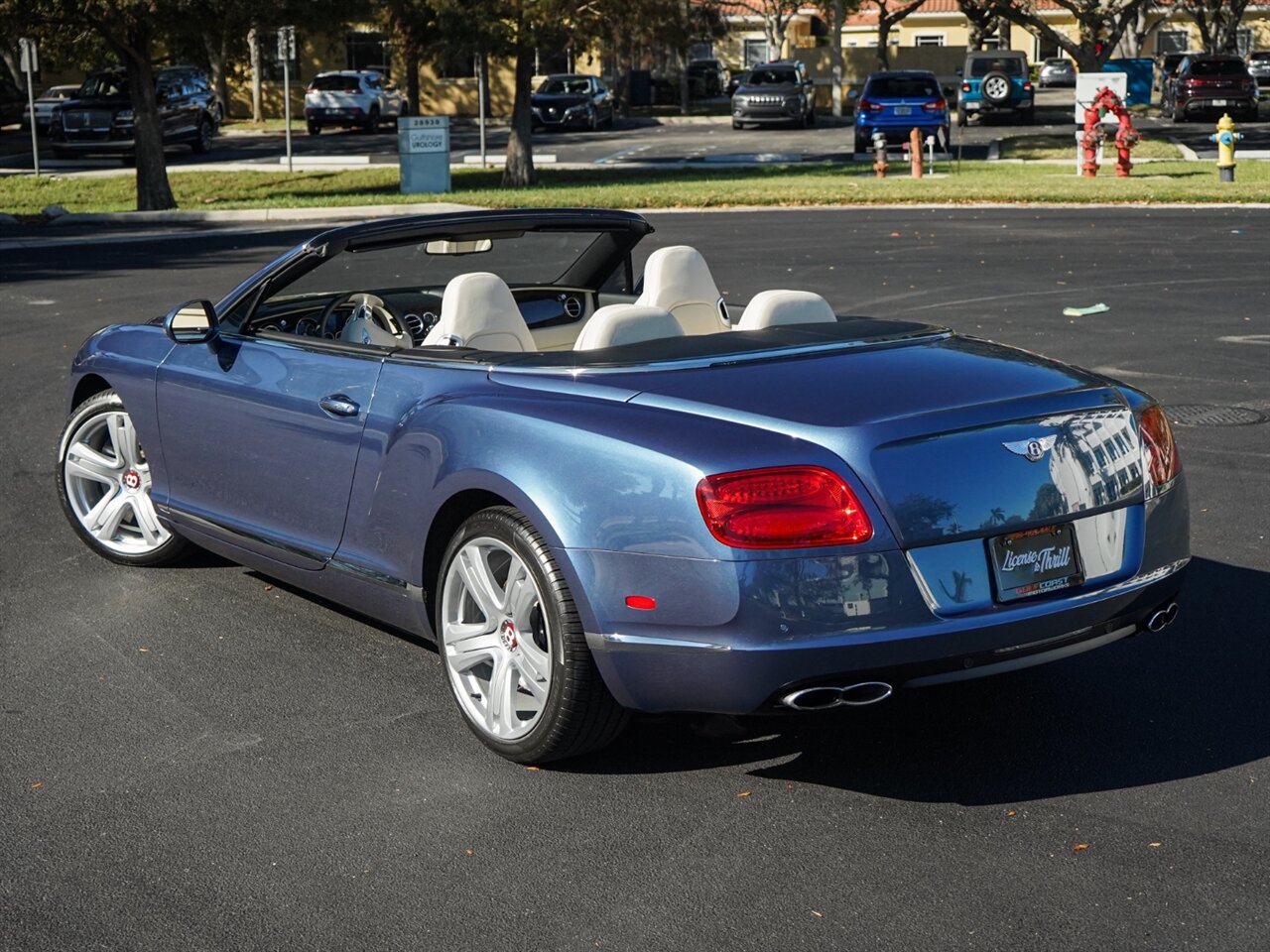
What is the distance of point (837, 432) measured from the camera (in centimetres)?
429

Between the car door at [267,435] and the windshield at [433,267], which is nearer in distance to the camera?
the car door at [267,435]

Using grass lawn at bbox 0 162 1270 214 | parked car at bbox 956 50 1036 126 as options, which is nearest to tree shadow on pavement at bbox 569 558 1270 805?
grass lawn at bbox 0 162 1270 214

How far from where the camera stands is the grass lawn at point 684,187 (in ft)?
86.7

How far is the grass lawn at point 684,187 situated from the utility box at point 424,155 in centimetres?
51

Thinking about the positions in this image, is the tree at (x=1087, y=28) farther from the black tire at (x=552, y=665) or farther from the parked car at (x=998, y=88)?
the black tire at (x=552, y=665)

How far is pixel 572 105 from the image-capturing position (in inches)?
2116

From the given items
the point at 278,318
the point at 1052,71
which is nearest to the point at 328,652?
the point at 278,318

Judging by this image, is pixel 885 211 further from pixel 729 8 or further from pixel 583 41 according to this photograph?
pixel 729 8

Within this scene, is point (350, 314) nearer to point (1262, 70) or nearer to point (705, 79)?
point (705, 79)

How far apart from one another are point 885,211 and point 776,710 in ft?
71.4

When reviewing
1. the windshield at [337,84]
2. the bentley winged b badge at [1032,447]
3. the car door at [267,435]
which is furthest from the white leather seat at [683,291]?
the windshield at [337,84]

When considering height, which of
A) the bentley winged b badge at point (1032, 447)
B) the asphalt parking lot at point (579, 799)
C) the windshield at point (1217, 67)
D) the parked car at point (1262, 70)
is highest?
the parked car at point (1262, 70)

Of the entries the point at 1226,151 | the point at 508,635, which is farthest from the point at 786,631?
the point at 1226,151

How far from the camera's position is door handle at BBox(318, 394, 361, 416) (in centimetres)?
530
